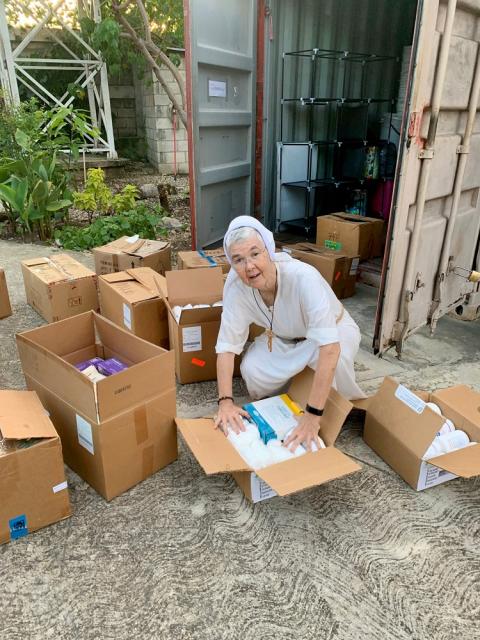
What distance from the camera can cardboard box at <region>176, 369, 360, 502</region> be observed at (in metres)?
1.70

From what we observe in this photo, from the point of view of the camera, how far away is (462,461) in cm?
189

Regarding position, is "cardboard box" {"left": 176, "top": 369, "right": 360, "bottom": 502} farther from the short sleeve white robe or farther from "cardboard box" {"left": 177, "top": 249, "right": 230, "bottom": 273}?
"cardboard box" {"left": 177, "top": 249, "right": 230, "bottom": 273}

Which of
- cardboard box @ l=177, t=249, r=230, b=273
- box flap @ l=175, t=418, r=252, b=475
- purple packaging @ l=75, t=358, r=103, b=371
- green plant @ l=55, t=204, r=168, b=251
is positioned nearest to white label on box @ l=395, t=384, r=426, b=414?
box flap @ l=175, t=418, r=252, b=475

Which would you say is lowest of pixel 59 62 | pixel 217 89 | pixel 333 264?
pixel 333 264

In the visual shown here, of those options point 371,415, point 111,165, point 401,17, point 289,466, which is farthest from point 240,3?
point 111,165

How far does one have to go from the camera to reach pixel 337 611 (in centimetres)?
151

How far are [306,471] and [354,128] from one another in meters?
4.69

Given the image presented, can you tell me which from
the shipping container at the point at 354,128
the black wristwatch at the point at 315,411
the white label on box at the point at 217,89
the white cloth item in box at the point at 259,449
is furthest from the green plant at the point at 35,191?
the black wristwatch at the point at 315,411

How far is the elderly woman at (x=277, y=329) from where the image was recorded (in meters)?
1.96

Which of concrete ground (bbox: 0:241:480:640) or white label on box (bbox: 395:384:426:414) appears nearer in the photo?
concrete ground (bbox: 0:241:480:640)

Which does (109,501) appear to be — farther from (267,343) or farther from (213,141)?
(213,141)

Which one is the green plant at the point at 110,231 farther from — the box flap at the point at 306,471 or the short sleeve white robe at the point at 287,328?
the box flap at the point at 306,471

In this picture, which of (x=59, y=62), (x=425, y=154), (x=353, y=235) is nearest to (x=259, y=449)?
(x=425, y=154)

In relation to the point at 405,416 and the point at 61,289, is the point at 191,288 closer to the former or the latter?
the point at 61,289
